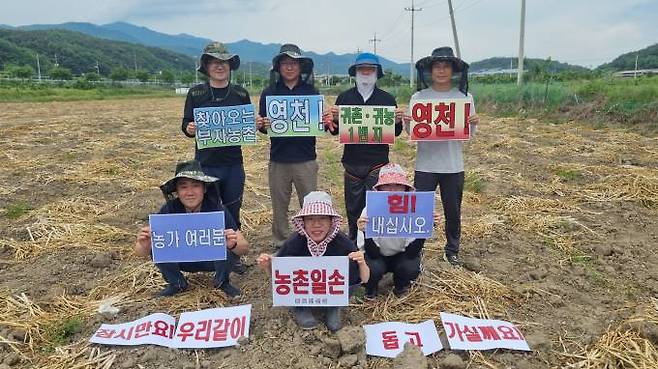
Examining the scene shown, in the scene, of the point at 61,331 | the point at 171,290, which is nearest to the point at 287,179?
the point at 171,290

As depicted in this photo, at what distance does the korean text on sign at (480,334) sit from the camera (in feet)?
10.5

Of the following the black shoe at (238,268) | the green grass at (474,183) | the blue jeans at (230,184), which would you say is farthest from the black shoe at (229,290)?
the green grass at (474,183)

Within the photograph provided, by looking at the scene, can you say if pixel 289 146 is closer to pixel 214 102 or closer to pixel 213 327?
pixel 214 102

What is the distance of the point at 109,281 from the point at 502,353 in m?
3.19

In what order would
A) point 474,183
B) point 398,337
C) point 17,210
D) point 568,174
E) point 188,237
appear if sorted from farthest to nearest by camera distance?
1. point 568,174
2. point 474,183
3. point 17,210
4. point 188,237
5. point 398,337

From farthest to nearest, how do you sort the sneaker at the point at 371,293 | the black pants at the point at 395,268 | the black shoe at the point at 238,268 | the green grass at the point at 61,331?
the black shoe at the point at 238,268, the sneaker at the point at 371,293, the black pants at the point at 395,268, the green grass at the point at 61,331

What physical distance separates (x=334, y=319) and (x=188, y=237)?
118cm

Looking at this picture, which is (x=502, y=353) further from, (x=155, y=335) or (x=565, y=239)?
(x=565, y=239)

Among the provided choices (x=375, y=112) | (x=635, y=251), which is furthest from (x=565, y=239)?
(x=375, y=112)

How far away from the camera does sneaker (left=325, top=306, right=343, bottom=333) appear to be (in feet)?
11.2

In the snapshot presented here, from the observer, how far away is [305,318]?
11.3ft

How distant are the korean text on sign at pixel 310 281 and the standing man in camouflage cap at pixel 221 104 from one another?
1.20m

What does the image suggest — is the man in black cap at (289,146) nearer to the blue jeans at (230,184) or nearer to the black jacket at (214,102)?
the black jacket at (214,102)

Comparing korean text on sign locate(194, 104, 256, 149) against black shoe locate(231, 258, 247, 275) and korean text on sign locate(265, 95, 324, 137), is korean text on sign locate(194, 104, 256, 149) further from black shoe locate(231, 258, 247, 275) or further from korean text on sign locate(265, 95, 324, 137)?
black shoe locate(231, 258, 247, 275)
